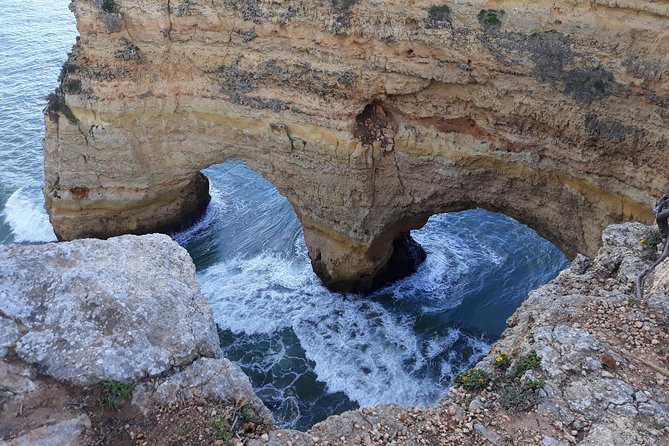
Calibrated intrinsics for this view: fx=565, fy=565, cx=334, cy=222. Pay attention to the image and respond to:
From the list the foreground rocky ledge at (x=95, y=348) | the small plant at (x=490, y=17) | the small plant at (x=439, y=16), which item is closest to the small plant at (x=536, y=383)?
the foreground rocky ledge at (x=95, y=348)

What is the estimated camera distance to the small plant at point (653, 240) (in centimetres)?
915

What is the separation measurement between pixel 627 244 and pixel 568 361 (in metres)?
3.25

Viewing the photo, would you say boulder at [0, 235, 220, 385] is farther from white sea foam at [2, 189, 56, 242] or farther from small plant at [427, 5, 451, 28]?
white sea foam at [2, 189, 56, 242]

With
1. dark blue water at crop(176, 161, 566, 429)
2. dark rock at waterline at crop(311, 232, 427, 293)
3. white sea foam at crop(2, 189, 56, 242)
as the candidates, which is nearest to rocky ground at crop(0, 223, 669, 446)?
dark blue water at crop(176, 161, 566, 429)

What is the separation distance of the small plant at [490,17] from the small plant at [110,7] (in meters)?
10.8

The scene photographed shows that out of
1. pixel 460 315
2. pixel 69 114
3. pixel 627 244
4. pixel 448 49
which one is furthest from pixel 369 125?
pixel 69 114

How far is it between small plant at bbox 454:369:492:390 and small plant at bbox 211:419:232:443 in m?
3.08

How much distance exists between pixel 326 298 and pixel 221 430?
13107mm

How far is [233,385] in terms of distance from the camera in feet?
22.6

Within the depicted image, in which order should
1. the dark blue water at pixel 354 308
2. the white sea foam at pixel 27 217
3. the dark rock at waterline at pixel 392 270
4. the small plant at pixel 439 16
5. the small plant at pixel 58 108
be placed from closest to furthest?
the small plant at pixel 439 16 < the dark blue water at pixel 354 308 < the small plant at pixel 58 108 < the dark rock at waterline at pixel 392 270 < the white sea foam at pixel 27 217

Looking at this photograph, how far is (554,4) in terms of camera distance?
12984 millimetres

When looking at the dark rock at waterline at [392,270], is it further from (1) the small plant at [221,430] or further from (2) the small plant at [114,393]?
(2) the small plant at [114,393]

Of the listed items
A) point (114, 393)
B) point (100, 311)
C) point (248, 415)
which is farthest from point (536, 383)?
point (100, 311)

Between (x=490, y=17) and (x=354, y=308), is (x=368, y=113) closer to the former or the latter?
(x=490, y=17)
